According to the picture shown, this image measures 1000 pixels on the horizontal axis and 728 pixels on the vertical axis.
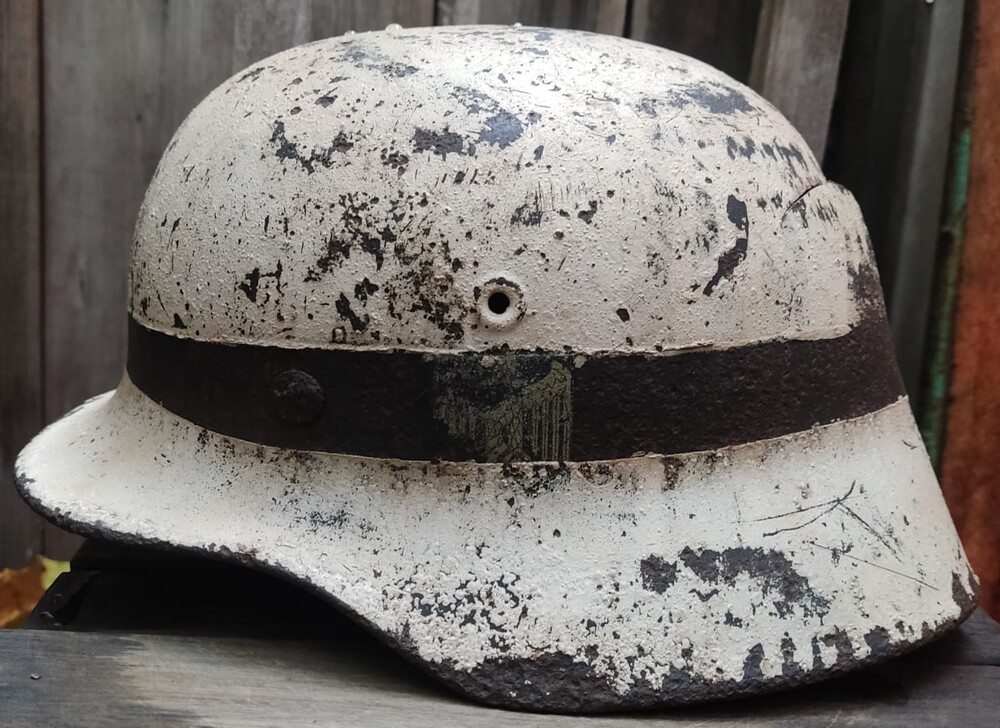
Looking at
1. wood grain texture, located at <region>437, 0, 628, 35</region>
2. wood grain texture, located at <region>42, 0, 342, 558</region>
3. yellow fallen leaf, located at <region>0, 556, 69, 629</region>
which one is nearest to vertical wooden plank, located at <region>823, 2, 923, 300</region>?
wood grain texture, located at <region>437, 0, 628, 35</region>

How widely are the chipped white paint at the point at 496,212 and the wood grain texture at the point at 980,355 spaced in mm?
540

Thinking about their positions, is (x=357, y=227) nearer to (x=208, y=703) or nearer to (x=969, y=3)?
(x=208, y=703)

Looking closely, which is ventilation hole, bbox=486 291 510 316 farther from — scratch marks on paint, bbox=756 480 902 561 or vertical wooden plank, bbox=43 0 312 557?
vertical wooden plank, bbox=43 0 312 557

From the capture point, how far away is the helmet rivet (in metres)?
A: 0.97

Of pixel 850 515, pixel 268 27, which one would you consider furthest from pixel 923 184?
pixel 268 27

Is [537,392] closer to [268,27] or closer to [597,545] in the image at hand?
[597,545]

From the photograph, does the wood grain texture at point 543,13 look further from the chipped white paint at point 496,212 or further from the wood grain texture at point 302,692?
the wood grain texture at point 302,692

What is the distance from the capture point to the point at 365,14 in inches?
65.0

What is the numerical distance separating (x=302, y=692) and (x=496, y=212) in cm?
52

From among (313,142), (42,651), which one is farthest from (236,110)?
(42,651)

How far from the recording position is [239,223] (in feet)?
3.27

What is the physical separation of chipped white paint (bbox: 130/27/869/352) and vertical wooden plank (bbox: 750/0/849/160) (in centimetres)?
59

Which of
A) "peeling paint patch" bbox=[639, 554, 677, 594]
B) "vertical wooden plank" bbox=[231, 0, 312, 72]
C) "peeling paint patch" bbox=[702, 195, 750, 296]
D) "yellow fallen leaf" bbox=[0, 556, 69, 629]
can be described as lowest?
"yellow fallen leaf" bbox=[0, 556, 69, 629]

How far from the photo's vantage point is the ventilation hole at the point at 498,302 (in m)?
0.94
